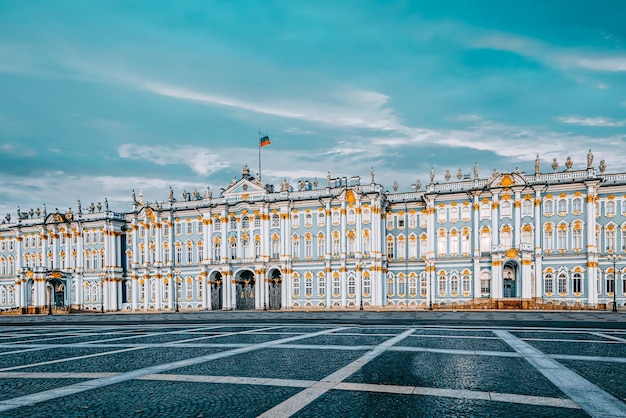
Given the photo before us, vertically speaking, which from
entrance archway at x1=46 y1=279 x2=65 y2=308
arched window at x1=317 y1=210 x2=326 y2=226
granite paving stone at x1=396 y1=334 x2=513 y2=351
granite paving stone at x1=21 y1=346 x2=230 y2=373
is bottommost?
entrance archway at x1=46 y1=279 x2=65 y2=308

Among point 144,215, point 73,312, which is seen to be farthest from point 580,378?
point 73,312

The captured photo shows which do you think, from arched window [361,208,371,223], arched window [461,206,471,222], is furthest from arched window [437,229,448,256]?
arched window [361,208,371,223]

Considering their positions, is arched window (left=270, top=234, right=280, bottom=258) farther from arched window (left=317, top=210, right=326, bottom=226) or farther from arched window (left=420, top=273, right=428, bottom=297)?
arched window (left=420, top=273, right=428, bottom=297)

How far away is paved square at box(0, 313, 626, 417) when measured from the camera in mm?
11148

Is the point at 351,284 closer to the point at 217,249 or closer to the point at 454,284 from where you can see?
the point at 454,284

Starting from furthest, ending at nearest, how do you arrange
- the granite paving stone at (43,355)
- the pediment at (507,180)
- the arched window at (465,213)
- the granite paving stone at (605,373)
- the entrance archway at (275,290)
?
the entrance archway at (275,290) → the arched window at (465,213) → the pediment at (507,180) → the granite paving stone at (43,355) → the granite paving stone at (605,373)

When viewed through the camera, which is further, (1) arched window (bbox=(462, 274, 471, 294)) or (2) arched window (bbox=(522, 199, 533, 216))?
(1) arched window (bbox=(462, 274, 471, 294))

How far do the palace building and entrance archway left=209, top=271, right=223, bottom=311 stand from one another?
24cm

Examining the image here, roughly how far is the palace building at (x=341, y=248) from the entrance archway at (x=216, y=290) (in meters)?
0.24

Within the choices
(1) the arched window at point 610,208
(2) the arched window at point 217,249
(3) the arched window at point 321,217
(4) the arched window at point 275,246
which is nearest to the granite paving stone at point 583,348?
(1) the arched window at point 610,208

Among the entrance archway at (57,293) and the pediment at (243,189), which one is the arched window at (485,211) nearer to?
the pediment at (243,189)

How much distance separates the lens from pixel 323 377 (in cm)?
1438

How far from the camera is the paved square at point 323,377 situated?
36.6ft

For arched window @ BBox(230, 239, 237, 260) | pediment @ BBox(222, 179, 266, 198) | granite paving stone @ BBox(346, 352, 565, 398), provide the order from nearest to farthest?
granite paving stone @ BBox(346, 352, 565, 398), pediment @ BBox(222, 179, 266, 198), arched window @ BBox(230, 239, 237, 260)
